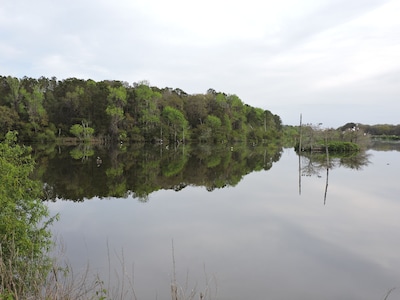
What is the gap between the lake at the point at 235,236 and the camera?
8.16 meters

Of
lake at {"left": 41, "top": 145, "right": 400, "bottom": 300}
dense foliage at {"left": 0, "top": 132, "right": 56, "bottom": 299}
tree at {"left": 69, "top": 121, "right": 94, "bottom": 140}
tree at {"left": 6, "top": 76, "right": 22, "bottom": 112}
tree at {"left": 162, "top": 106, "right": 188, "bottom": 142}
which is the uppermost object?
tree at {"left": 6, "top": 76, "right": 22, "bottom": 112}

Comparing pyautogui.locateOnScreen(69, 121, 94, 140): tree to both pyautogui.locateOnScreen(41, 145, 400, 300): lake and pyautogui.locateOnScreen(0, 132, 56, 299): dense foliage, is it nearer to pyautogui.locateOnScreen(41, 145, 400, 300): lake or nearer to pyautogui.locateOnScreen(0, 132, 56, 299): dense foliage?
pyautogui.locateOnScreen(41, 145, 400, 300): lake

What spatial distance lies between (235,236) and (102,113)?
233 feet

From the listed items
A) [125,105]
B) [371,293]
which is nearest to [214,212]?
[371,293]

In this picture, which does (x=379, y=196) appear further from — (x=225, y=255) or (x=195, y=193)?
(x=225, y=255)

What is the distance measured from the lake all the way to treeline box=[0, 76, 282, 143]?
53.1 meters

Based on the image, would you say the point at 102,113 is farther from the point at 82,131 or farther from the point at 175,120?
the point at 175,120

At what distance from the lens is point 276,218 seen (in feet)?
47.1

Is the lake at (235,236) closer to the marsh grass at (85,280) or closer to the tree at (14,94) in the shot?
the marsh grass at (85,280)

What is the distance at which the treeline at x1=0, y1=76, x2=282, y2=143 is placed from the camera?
70000 millimetres

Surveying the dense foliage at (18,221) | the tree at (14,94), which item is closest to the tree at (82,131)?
the tree at (14,94)

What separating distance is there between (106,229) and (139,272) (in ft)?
14.0

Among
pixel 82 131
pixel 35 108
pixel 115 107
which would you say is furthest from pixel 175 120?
pixel 35 108

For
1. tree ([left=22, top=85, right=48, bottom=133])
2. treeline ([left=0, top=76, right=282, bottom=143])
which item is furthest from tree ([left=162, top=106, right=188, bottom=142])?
tree ([left=22, top=85, right=48, bottom=133])
